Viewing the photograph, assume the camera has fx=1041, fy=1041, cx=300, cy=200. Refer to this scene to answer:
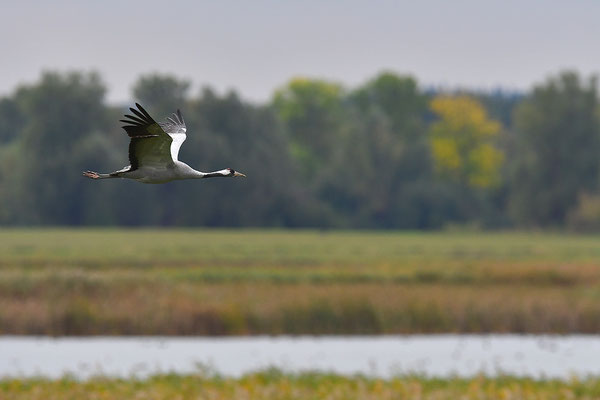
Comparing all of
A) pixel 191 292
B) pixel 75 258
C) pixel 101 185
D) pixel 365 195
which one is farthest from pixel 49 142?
pixel 365 195

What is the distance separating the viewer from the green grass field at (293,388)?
2342 centimetres

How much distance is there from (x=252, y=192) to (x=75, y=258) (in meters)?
34.7

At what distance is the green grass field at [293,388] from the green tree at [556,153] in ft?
358

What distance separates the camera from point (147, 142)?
3.13 metres

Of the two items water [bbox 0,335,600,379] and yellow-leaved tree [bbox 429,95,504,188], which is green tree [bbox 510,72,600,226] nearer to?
yellow-leaved tree [bbox 429,95,504,188]

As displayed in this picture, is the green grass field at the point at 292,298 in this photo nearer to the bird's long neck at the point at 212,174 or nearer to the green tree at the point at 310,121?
the bird's long neck at the point at 212,174

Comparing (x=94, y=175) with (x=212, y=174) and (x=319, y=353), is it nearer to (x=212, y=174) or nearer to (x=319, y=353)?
(x=212, y=174)

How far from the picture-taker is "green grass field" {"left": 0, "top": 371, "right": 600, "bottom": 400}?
23422mm

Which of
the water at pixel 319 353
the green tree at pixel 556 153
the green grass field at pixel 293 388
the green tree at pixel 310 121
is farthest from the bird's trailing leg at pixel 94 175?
the green tree at pixel 556 153

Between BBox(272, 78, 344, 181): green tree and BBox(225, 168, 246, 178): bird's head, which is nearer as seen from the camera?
BBox(225, 168, 246, 178): bird's head

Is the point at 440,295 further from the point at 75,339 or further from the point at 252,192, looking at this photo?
the point at 252,192

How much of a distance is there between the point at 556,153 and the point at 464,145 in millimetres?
16645

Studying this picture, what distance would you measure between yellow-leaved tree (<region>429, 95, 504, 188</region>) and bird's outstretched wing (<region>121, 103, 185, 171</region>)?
137304 millimetres

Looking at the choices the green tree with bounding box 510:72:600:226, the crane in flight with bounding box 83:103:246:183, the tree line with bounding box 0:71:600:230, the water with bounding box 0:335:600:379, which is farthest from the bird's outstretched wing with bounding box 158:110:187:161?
the green tree with bounding box 510:72:600:226
